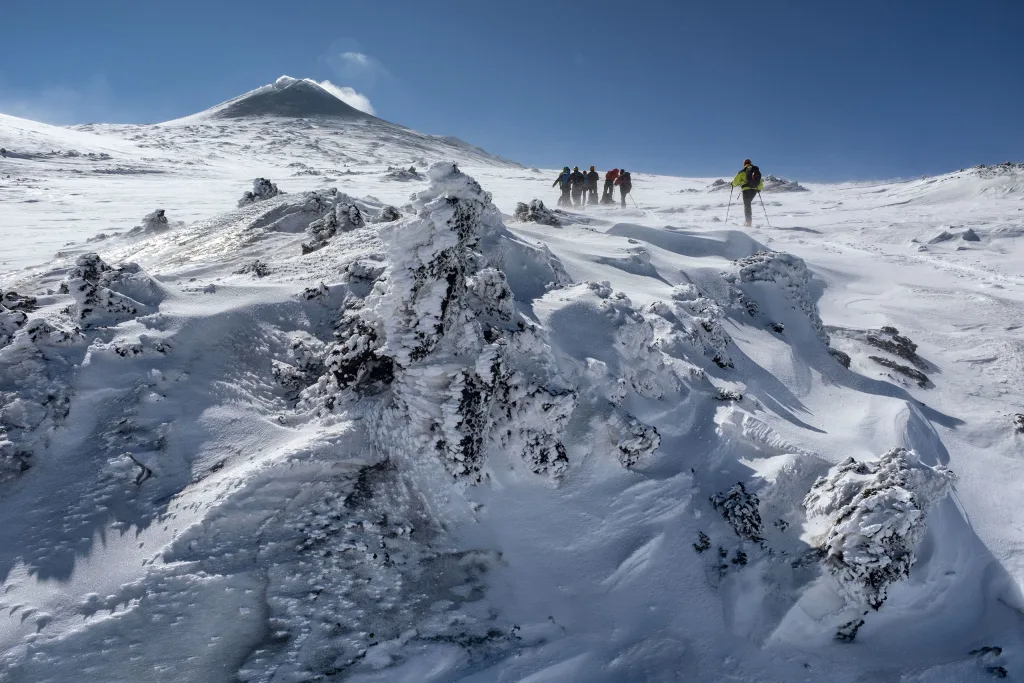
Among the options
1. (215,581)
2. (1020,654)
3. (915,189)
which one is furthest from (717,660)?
(915,189)

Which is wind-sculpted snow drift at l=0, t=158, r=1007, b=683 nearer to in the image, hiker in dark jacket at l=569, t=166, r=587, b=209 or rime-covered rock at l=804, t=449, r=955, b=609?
rime-covered rock at l=804, t=449, r=955, b=609

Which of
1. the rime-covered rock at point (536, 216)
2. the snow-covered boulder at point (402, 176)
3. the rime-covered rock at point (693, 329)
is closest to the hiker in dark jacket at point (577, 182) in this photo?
the snow-covered boulder at point (402, 176)

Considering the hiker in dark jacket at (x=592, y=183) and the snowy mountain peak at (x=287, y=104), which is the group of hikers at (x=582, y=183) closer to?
the hiker in dark jacket at (x=592, y=183)

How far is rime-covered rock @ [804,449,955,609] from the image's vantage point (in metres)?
3.63

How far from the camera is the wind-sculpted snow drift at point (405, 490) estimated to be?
2.98 meters

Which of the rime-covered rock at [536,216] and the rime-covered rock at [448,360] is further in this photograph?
the rime-covered rock at [536,216]

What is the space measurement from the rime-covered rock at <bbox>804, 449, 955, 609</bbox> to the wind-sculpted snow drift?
0.02m

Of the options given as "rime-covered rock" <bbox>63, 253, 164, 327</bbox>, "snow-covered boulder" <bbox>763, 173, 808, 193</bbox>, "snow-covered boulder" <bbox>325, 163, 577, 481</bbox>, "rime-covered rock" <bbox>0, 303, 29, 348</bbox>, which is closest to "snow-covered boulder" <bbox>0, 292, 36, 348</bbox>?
"rime-covered rock" <bbox>0, 303, 29, 348</bbox>

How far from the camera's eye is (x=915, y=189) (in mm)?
23484

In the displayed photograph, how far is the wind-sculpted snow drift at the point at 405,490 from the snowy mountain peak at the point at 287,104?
52131 millimetres

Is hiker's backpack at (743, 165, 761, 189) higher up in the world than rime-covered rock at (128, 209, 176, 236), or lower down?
higher up

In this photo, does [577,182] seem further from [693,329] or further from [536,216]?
[693,329]

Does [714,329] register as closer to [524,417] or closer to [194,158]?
[524,417]

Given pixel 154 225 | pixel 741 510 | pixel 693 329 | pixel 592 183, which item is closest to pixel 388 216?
pixel 154 225
